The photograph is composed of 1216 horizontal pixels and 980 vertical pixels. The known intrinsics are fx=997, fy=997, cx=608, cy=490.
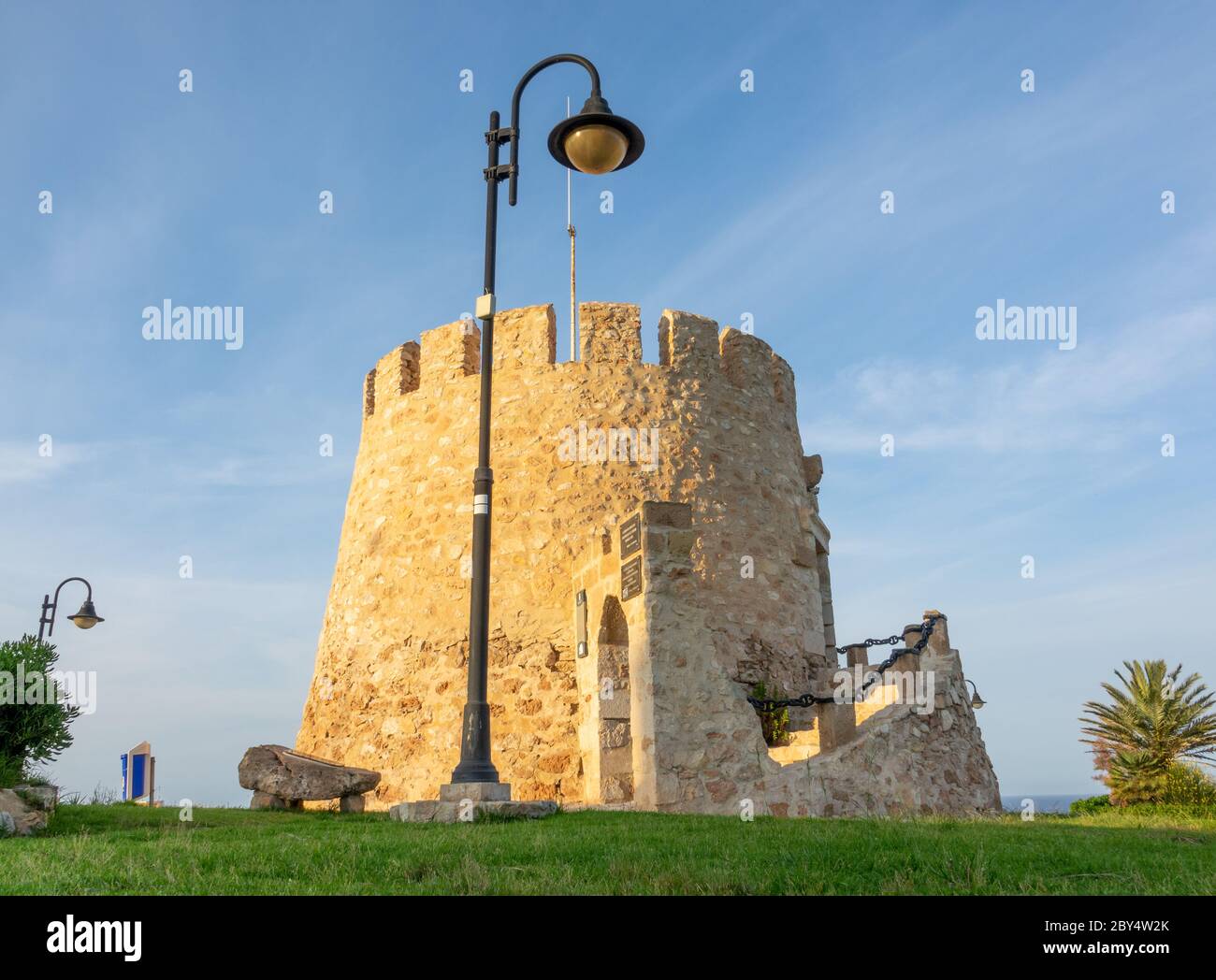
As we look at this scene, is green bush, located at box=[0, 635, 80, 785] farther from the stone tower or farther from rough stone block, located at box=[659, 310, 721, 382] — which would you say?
rough stone block, located at box=[659, 310, 721, 382]

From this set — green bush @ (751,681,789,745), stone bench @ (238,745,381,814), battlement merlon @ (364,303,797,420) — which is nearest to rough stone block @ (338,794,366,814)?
stone bench @ (238,745,381,814)

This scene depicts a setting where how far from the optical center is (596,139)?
31.3 ft

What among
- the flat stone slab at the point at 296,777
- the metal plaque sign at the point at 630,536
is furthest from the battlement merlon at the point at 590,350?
the flat stone slab at the point at 296,777

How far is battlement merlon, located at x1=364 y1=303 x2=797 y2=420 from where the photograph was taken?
15625mm

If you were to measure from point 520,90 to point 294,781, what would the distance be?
860cm

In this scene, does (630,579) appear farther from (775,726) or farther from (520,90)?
(520,90)

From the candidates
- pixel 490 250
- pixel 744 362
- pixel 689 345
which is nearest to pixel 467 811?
pixel 490 250

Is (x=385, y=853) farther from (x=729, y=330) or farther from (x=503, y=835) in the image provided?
(x=729, y=330)

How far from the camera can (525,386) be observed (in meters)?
15.5

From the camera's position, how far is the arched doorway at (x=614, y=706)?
37.2 feet
